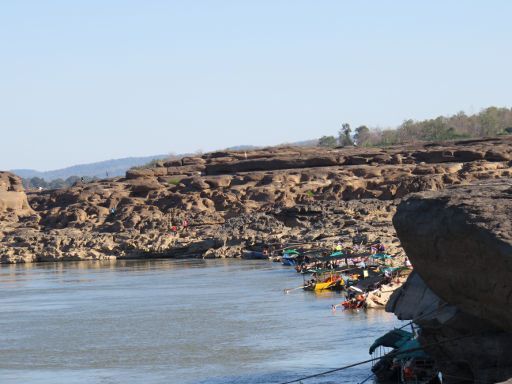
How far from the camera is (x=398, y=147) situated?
105125 mm

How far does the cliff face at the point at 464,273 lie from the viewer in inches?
693

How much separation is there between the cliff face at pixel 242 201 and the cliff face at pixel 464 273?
48.2 m

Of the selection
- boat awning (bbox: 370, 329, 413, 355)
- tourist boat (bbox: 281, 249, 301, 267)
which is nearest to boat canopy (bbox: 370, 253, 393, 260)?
tourist boat (bbox: 281, 249, 301, 267)

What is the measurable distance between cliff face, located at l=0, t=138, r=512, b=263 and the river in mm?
18953

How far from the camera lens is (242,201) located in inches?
3541

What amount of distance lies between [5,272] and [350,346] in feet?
150

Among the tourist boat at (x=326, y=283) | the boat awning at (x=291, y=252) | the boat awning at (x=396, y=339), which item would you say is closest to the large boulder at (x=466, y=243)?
the boat awning at (x=396, y=339)

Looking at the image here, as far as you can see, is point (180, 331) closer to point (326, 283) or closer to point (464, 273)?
point (326, 283)

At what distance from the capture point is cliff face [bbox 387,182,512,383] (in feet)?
57.8

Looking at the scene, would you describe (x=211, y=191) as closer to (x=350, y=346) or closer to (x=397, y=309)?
(x=350, y=346)

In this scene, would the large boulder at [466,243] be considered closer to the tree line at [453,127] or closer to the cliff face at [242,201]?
the cliff face at [242,201]

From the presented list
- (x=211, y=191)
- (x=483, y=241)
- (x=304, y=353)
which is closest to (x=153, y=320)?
(x=304, y=353)

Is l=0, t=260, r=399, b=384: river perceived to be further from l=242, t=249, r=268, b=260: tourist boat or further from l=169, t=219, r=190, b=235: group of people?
l=169, t=219, r=190, b=235: group of people

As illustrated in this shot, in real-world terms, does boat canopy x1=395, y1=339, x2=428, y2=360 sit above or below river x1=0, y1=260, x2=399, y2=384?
above
